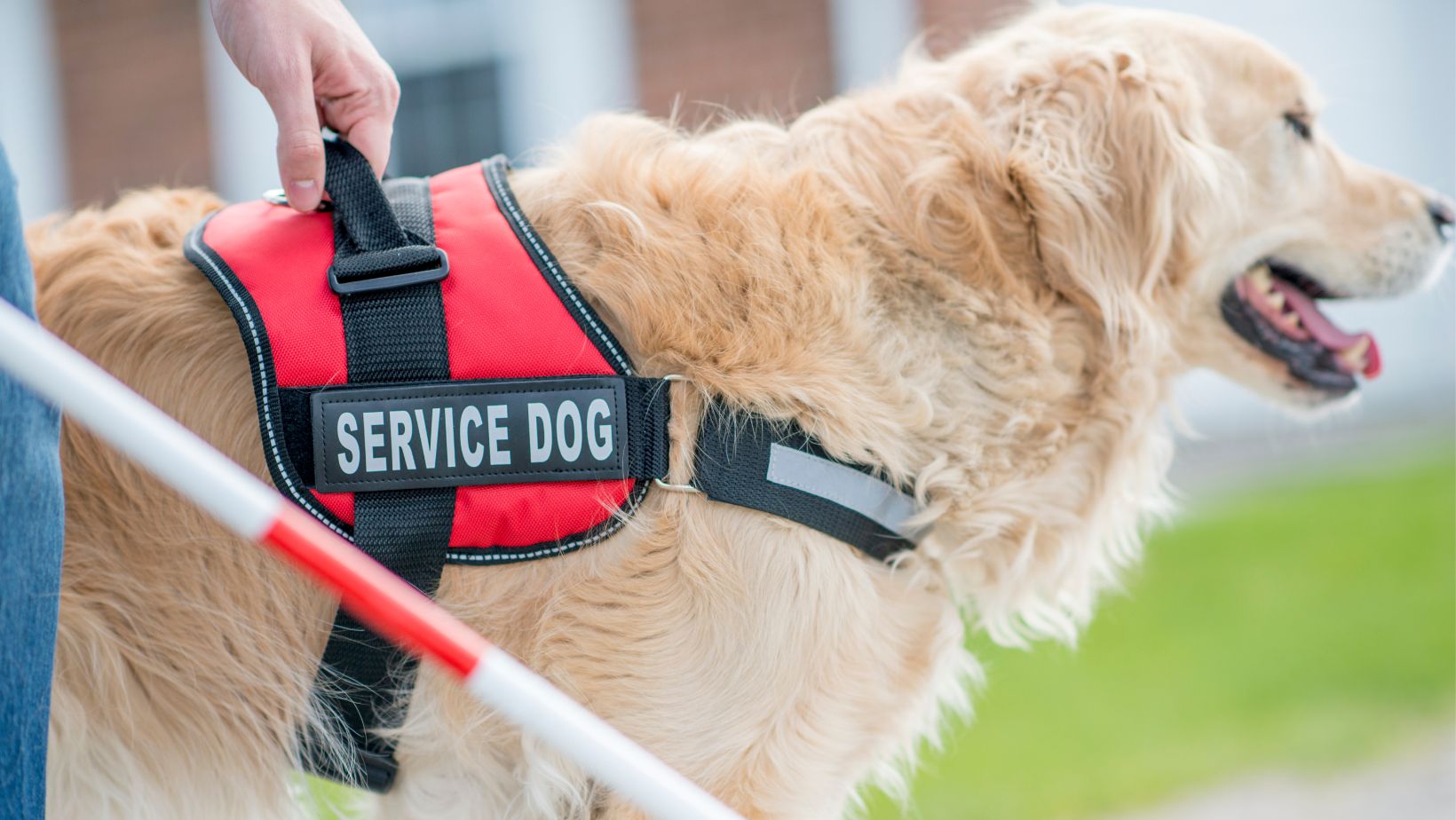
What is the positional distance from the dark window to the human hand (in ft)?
20.7

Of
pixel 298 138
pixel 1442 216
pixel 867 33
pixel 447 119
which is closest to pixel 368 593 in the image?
pixel 298 138

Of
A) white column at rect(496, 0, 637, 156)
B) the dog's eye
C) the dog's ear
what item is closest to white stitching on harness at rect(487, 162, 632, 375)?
the dog's ear

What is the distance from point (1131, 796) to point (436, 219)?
3.17 meters

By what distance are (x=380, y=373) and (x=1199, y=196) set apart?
1.52 meters

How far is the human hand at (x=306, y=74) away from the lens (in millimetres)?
1612

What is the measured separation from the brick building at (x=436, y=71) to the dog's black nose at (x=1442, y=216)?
15.3 feet

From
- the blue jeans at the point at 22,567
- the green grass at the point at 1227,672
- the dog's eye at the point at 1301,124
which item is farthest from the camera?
the green grass at the point at 1227,672

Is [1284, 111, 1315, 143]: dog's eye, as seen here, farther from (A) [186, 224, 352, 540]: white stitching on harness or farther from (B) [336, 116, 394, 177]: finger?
(A) [186, 224, 352, 540]: white stitching on harness

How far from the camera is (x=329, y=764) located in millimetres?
1753

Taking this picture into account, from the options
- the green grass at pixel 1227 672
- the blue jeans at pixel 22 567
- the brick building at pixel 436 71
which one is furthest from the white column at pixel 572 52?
the blue jeans at pixel 22 567

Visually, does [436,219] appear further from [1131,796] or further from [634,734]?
[1131,796]

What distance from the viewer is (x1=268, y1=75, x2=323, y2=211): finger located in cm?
162

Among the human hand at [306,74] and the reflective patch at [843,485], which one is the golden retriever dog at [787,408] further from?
the human hand at [306,74]

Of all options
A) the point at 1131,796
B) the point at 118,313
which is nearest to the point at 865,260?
the point at 118,313
